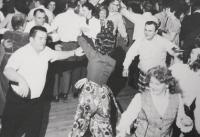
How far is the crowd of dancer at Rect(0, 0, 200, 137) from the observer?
2.93 meters

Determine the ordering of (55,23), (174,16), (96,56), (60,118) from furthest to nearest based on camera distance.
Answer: (174,16) → (55,23) → (60,118) → (96,56)

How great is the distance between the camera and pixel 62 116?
5.12m

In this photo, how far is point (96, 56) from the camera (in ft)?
11.9

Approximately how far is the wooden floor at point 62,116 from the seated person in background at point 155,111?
1912 mm

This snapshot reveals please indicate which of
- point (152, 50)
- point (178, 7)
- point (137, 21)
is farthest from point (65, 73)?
point (178, 7)

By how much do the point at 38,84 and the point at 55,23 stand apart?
6.49 ft

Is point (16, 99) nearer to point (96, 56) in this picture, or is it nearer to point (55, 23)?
point (96, 56)

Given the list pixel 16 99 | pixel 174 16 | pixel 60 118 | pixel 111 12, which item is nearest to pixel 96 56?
pixel 16 99

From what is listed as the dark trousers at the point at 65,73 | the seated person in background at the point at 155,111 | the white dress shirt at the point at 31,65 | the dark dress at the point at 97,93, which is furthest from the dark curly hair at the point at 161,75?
the dark trousers at the point at 65,73

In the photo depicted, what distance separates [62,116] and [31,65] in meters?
1.70

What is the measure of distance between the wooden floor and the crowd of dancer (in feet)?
0.68

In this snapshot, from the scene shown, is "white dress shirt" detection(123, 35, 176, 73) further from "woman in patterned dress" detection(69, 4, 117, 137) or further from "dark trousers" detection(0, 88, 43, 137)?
"dark trousers" detection(0, 88, 43, 137)

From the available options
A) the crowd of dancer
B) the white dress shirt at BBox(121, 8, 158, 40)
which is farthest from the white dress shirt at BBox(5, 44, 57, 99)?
the white dress shirt at BBox(121, 8, 158, 40)

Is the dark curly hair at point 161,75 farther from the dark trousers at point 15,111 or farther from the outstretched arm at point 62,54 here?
the dark trousers at point 15,111
